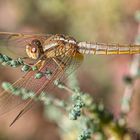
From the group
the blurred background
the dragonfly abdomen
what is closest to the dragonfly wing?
the dragonfly abdomen

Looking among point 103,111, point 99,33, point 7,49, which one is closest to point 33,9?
point 99,33

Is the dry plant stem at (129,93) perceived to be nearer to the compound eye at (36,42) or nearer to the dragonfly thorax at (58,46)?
the dragonfly thorax at (58,46)

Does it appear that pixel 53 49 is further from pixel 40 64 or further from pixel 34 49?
pixel 40 64

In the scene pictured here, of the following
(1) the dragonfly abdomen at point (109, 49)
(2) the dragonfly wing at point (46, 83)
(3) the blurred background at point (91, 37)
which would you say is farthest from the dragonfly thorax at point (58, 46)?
(3) the blurred background at point (91, 37)

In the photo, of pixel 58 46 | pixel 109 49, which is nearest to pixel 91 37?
pixel 109 49

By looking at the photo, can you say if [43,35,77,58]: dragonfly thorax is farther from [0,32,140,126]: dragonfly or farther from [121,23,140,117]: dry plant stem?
[121,23,140,117]: dry plant stem

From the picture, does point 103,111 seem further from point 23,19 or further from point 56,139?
point 23,19

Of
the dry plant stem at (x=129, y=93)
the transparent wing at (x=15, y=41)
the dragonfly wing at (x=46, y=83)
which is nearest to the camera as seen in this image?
the dragonfly wing at (x=46, y=83)
